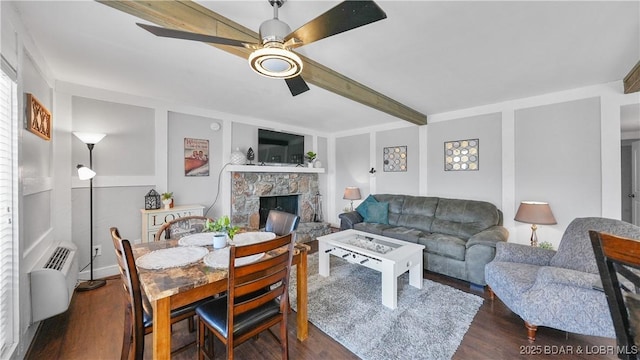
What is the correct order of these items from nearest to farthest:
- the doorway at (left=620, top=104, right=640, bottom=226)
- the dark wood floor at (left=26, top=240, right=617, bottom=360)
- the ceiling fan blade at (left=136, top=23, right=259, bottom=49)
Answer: the ceiling fan blade at (left=136, top=23, right=259, bottom=49), the dark wood floor at (left=26, top=240, right=617, bottom=360), the doorway at (left=620, top=104, right=640, bottom=226)

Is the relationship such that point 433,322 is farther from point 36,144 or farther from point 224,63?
point 36,144

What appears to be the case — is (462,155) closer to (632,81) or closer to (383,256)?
(632,81)

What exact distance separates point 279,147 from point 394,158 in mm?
2312

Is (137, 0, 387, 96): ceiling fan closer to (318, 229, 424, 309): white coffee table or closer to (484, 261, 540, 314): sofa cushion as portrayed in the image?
(318, 229, 424, 309): white coffee table

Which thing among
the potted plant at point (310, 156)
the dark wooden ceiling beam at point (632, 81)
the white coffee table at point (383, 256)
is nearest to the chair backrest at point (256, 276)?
the white coffee table at point (383, 256)

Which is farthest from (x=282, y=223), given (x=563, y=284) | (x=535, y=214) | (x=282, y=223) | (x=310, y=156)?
(x=310, y=156)

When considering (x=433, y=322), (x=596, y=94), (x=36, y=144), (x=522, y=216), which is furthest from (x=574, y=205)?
(x=36, y=144)

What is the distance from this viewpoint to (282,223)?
232 cm

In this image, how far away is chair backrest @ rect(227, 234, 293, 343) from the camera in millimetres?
1226

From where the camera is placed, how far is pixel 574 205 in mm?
2916

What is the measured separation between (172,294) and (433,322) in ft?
6.73

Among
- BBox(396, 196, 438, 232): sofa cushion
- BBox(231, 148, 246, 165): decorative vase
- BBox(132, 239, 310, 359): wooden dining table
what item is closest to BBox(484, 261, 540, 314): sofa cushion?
BBox(396, 196, 438, 232): sofa cushion

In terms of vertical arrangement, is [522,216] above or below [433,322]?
above

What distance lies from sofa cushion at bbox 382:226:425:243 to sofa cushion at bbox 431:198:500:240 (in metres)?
0.34
